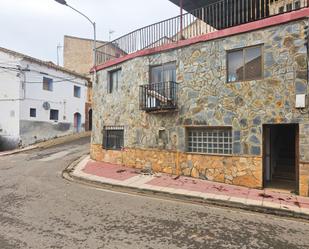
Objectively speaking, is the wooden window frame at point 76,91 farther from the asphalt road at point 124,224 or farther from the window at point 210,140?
the window at point 210,140

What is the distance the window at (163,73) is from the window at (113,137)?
3127 millimetres

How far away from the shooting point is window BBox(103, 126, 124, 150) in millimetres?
12562

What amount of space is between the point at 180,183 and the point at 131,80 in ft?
18.5

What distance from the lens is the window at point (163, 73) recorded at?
10.6 meters

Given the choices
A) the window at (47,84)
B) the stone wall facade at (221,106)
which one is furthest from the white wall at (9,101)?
the stone wall facade at (221,106)

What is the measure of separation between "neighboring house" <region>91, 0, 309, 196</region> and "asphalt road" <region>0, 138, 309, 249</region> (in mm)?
2793

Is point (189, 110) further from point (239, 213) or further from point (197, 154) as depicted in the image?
point (239, 213)

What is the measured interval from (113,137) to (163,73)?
4.47 metres

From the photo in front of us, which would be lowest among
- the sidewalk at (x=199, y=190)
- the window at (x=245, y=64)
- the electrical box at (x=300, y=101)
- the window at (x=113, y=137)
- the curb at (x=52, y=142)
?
A: the sidewalk at (x=199, y=190)

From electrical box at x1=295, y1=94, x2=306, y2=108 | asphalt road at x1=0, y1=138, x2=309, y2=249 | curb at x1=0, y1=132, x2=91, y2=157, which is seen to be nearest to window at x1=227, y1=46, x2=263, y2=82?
electrical box at x1=295, y1=94, x2=306, y2=108

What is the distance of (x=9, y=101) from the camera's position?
20.3 meters

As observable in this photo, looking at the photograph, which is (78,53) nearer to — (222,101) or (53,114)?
(53,114)

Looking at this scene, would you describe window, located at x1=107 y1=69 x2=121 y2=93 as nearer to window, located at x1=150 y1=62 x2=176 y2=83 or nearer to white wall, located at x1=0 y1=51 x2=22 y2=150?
window, located at x1=150 y1=62 x2=176 y2=83

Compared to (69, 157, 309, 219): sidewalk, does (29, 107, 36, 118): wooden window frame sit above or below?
above
